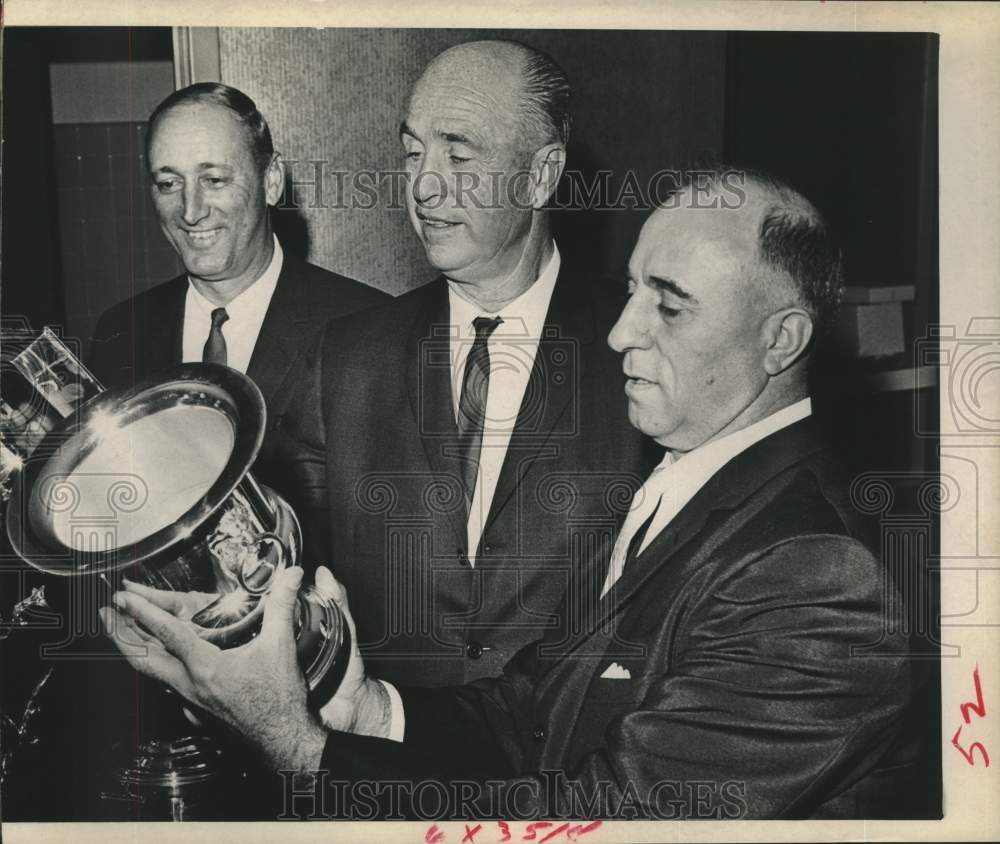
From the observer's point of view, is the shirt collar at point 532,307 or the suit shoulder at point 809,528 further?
the shirt collar at point 532,307

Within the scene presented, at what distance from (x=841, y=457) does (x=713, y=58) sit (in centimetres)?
107

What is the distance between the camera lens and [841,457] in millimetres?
2900

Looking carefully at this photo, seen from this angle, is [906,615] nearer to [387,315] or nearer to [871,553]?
[871,553]

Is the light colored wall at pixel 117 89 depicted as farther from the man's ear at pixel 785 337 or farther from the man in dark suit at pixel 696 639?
the man's ear at pixel 785 337

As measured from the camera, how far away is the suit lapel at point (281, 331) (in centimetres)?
291

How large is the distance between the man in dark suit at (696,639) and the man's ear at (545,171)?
27cm

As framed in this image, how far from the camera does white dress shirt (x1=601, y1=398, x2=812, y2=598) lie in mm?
2820

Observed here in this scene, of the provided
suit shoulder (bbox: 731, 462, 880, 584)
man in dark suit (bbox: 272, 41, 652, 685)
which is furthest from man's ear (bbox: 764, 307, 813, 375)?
man in dark suit (bbox: 272, 41, 652, 685)

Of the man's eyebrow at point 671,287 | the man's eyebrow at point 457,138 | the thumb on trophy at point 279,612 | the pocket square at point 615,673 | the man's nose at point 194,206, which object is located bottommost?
the pocket square at point 615,673

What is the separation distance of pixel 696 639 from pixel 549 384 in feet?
2.38

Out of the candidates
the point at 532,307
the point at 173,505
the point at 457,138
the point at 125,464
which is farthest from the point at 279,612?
the point at 457,138

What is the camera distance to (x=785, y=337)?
2.82 metres

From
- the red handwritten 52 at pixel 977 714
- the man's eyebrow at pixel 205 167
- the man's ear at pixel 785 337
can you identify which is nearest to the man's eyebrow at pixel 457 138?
the man's eyebrow at pixel 205 167

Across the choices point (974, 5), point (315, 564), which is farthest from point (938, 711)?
point (974, 5)
